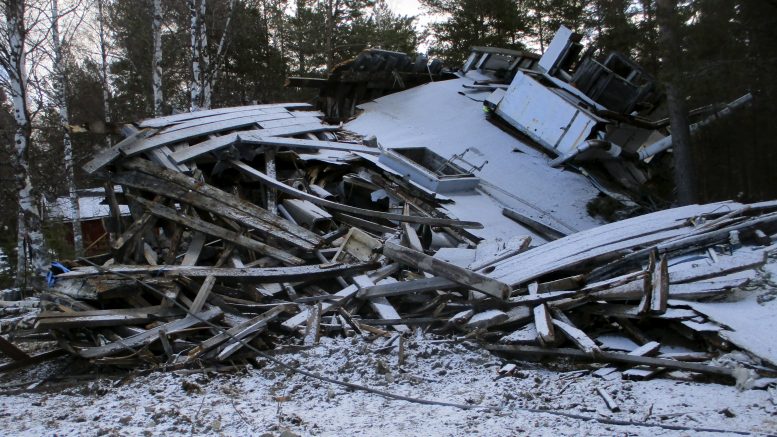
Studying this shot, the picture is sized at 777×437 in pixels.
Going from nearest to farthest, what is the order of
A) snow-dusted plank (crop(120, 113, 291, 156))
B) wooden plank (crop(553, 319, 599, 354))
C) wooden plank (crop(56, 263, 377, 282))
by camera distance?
wooden plank (crop(553, 319, 599, 354))
wooden plank (crop(56, 263, 377, 282))
snow-dusted plank (crop(120, 113, 291, 156))

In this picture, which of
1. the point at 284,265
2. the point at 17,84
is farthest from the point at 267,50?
the point at 284,265

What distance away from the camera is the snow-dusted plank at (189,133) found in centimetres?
865

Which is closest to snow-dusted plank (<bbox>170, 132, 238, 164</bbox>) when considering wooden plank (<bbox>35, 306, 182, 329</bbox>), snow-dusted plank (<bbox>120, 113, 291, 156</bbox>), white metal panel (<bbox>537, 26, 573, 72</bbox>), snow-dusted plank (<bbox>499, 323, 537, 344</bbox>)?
snow-dusted plank (<bbox>120, 113, 291, 156</bbox>)

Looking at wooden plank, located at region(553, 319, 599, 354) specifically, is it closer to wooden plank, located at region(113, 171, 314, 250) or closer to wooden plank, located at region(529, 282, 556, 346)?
wooden plank, located at region(529, 282, 556, 346)

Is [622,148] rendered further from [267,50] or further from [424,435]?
[267,50]

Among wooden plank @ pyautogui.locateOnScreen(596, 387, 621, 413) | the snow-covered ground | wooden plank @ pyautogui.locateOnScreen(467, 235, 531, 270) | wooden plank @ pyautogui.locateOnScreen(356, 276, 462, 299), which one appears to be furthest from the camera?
wooden plank @ pyautogui.locateOnScreen(467, 235, 531, 270)

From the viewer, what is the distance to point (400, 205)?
31.5ft

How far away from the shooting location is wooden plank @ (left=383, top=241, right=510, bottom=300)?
561cm

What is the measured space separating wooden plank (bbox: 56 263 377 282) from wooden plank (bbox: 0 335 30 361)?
2.94ft

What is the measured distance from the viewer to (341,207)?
8.75 metres

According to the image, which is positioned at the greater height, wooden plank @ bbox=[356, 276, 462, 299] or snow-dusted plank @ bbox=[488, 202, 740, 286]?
snow-dusted plank @ bbox=[488, 202, 740, 286]

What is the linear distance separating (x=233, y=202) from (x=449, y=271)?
343cm

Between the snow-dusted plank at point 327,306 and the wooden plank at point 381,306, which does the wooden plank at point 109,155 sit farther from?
the wooden plank at point 381,306

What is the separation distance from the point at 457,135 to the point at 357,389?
9.17 m
